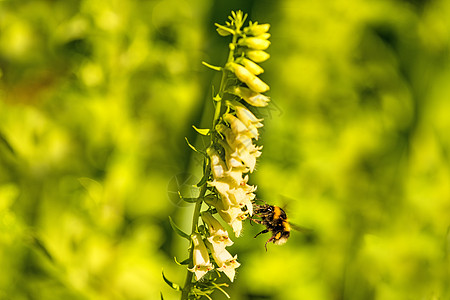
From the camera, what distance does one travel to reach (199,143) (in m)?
2.48

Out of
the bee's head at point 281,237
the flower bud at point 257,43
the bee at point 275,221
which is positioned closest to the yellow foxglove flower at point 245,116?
the flower bud at point 257,43

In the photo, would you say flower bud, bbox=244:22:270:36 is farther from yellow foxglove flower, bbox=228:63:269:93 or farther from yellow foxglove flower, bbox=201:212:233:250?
yellow foxglove flower, bbox=201:212:233:250

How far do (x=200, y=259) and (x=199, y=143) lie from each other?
1461mm

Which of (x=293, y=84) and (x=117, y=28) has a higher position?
(x=293, y=84)

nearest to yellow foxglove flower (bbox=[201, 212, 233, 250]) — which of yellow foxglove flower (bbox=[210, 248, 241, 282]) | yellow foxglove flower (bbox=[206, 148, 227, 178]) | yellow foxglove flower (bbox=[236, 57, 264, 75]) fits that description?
yellow foxglove flower (bbox=[210, 248, 241, 282])

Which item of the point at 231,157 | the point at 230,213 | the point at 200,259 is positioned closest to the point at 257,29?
the point at 231,157

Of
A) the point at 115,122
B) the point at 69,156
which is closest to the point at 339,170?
the point at 115,122

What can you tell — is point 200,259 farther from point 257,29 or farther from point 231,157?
point 257,29

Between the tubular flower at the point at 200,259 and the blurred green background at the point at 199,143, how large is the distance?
1.96 ft

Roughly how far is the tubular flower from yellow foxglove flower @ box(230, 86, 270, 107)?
31 cm

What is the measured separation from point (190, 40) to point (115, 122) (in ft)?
2.36

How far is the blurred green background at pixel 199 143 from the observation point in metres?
2.15

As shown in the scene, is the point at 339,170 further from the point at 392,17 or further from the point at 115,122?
the point at 115,122

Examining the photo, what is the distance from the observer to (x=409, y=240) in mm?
2283
